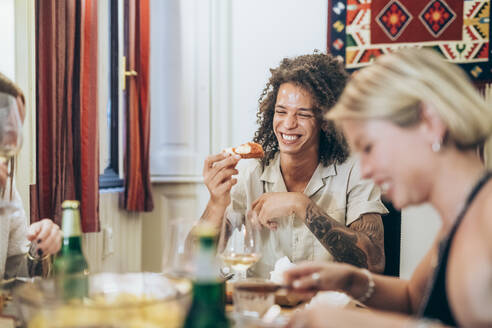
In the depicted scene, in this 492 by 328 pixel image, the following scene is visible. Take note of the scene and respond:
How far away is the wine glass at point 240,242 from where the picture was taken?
117 cm

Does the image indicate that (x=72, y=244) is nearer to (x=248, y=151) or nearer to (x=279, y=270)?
(x=279, y=270)

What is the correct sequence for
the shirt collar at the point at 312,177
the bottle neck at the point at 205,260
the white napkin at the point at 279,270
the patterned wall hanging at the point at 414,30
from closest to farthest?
the bottle neck at the point at 205,260, the white napkin at the point at 279,270, the shirt collar at the point at 312,177, the patterned wall hanging at the point at 414,30

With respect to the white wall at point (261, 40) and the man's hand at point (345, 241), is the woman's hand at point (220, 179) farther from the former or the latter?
the white wall at point (261, 40)

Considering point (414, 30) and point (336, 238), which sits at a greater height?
point (414, 30)

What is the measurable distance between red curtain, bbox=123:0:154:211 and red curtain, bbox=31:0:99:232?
0.42 m

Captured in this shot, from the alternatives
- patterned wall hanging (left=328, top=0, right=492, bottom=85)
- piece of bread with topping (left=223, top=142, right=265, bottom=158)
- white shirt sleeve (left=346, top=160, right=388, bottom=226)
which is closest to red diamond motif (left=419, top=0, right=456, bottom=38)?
patterned wall hanging (left=328, top=0, right=492, bottom=85)

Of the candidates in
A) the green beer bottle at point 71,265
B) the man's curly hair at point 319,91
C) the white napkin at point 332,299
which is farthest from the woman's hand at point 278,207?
the green beer bottle at point 71,265

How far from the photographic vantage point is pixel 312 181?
203cm

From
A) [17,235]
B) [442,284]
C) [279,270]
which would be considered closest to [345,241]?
[279,270]

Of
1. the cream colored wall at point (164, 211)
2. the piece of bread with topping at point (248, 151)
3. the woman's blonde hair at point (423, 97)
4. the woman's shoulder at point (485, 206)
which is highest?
the woman's blonde hair at point (423, 97)

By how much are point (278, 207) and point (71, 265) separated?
43.7 inches

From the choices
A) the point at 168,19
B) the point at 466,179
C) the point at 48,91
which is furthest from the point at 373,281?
the point at 168,19

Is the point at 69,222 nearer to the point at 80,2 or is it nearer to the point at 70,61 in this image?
the point at 70,61

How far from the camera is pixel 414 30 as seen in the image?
2.64 meters
